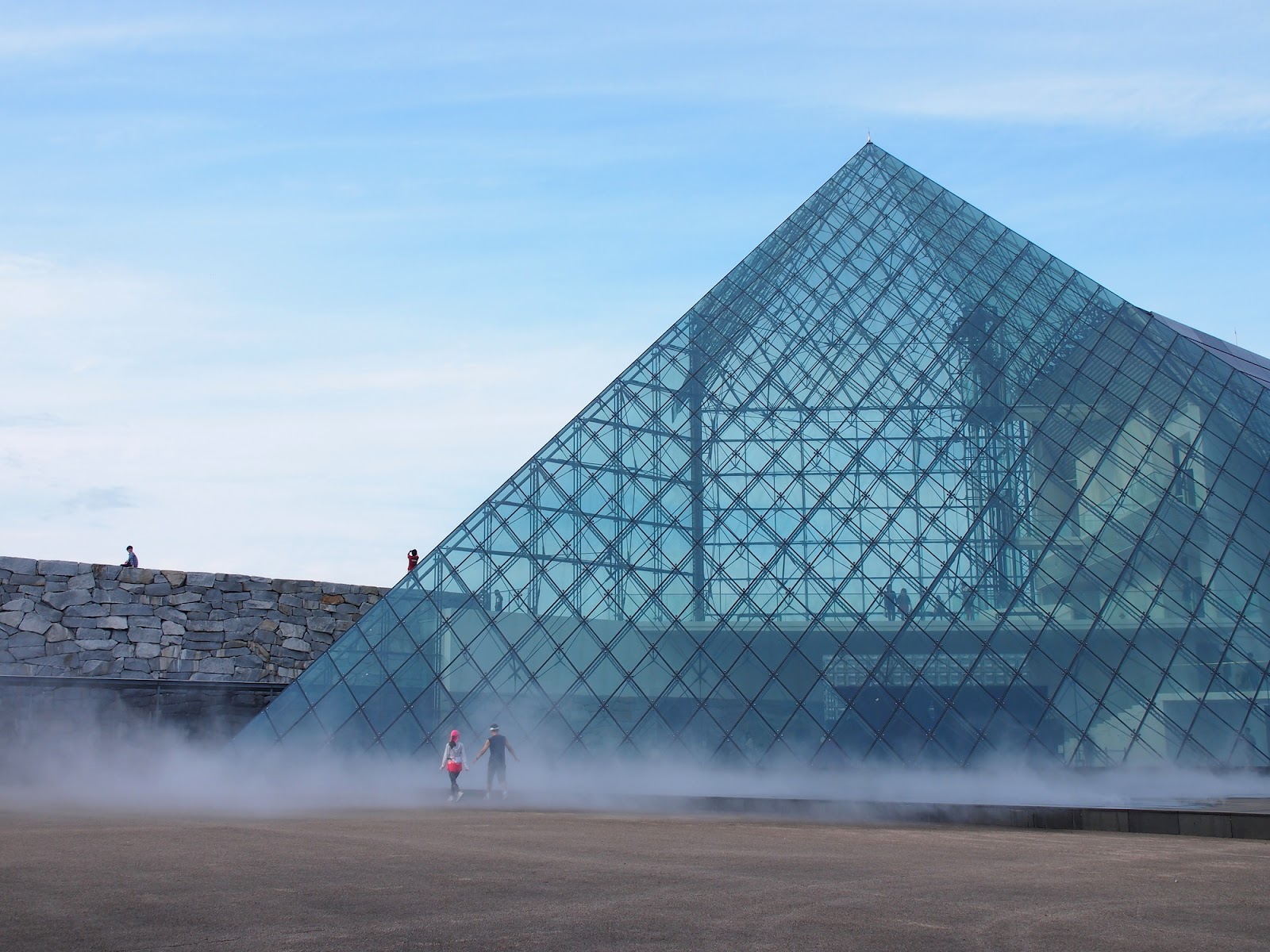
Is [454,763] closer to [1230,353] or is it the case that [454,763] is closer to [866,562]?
[866,562]

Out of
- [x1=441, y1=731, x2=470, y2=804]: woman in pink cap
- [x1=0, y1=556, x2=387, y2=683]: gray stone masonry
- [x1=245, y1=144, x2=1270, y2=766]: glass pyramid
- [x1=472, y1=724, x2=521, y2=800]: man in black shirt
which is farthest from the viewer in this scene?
[x1=0, y1=556, x2=387, y2=683]: gray stone masonry

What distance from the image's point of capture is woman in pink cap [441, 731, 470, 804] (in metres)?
14.7

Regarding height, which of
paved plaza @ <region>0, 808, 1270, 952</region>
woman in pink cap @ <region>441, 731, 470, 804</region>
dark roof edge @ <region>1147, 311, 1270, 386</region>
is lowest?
paved plaza @ <region>0, 808, 1270, 952</region>

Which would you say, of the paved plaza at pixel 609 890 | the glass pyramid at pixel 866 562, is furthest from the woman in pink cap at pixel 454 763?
the paved plaza at pixel 609 890

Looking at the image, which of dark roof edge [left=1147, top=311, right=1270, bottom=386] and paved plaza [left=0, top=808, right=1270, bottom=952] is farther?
dark roof edge [left=1147, top=311, right=1270, bottom=386]

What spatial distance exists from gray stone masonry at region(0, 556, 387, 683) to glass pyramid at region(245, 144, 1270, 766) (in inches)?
213

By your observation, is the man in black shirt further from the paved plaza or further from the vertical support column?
the paved plaza

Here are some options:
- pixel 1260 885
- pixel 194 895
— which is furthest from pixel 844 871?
pixel 194 895

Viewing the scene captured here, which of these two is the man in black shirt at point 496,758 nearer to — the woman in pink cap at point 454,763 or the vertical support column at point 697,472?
the woman in pink cap at point 454,763

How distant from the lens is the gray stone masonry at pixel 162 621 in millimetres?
20641

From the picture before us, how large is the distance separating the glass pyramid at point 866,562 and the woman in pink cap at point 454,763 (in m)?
1.50

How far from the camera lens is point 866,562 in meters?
17.4

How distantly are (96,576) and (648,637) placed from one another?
10307 millimetres

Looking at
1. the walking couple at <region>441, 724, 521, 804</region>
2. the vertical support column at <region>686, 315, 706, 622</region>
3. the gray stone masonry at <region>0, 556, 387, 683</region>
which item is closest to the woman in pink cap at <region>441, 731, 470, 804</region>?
the walking couple at <region>441, 724, 521, 804</region>
